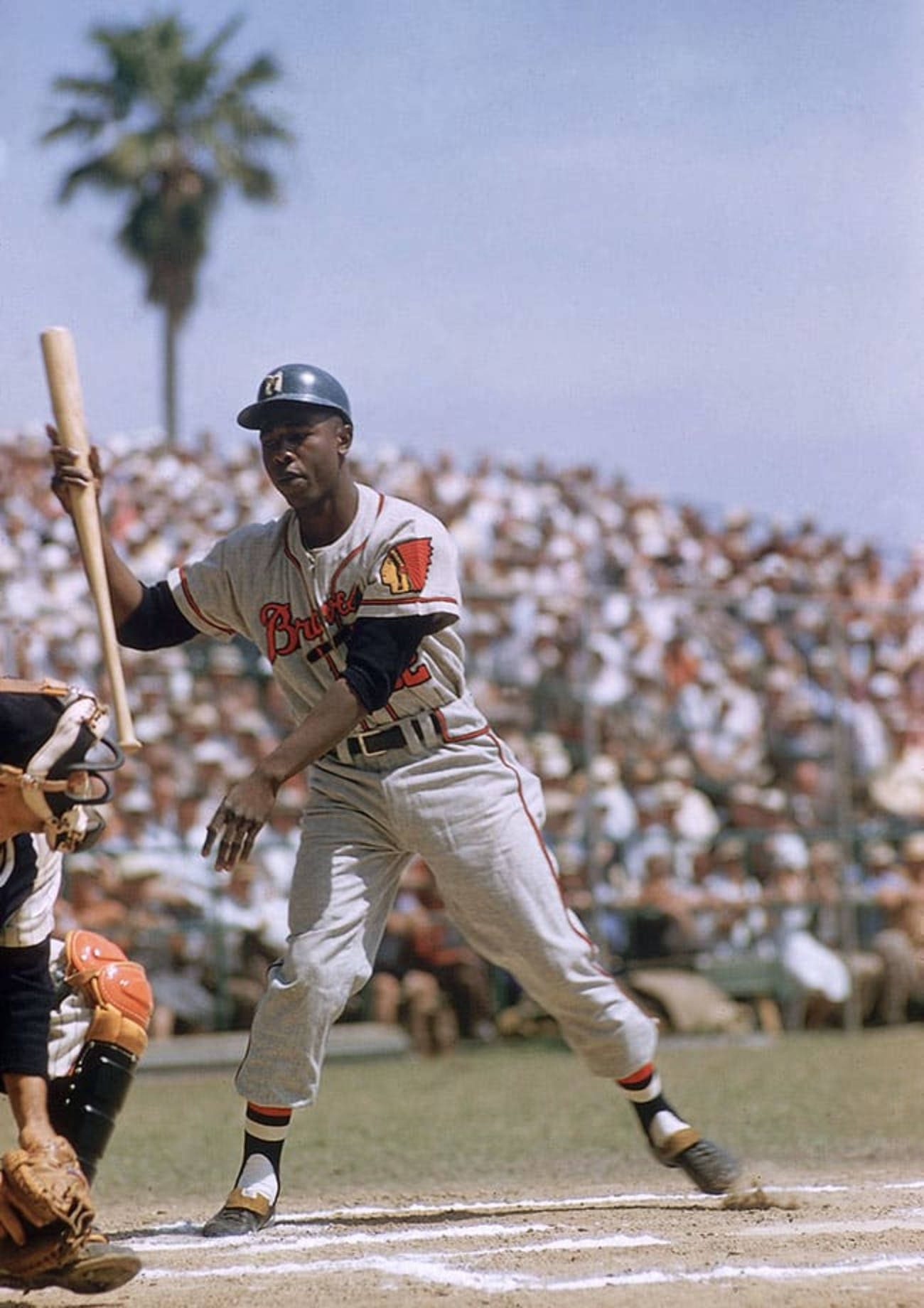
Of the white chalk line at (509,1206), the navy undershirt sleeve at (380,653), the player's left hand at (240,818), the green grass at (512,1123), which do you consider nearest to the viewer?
the player's left hand at (240,818)

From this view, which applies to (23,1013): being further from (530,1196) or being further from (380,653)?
(530,1196)

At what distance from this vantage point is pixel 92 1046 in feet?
13.3

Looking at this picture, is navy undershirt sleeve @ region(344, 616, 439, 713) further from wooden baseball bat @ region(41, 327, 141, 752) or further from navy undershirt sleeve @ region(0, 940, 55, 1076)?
navy undershirt sleeve @ region(0, 940, 55, 1076)

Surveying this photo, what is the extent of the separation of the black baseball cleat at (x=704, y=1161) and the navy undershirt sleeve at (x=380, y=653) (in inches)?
57.9

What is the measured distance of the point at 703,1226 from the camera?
15.3 feet

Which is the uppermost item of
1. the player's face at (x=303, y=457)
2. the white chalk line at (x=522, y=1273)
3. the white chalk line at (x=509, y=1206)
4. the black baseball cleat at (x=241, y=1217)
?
the player's face at (x=303, y=457)

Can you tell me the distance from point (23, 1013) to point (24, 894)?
0.78 ft

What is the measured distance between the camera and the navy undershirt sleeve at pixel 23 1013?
3.75m

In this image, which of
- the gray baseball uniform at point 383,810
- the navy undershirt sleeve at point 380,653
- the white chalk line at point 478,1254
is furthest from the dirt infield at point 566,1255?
the navy undershirt sleeve at point 380,653

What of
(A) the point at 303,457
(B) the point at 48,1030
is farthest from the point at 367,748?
(B) the point at 48,1030

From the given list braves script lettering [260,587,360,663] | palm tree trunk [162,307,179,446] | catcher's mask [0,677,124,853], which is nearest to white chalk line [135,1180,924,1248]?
braves script lettering [260,587,360,663]

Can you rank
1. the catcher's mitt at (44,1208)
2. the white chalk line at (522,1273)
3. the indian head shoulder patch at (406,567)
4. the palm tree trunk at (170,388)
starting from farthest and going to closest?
1. the palm tree trunk at (170,388)
2. the indian head shoulder patch at (406,567)
3. the white chalk line at (522,1273)
4. the catcher's mitt at (44,1208)

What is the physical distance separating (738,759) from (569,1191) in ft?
23.0

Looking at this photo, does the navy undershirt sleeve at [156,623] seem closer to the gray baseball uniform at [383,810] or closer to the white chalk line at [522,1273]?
the gray baseball uniform at [383,810]
